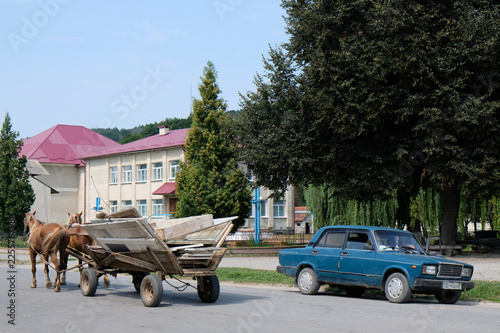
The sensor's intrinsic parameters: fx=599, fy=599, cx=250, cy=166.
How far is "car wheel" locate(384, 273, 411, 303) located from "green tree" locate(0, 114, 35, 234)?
3386 cm

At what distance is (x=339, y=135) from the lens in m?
27.1

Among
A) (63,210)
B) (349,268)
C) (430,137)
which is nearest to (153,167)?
(63,210)

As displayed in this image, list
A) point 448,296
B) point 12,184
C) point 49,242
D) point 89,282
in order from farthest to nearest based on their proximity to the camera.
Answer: point 12,184 < point 49,242 < point 448,296 < point 89,282

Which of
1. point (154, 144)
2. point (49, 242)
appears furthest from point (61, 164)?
point (49, 242)

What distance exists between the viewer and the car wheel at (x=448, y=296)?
13.3 meters

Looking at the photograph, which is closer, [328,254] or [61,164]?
[328,254]

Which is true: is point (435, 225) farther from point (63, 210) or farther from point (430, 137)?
point (63, 210)

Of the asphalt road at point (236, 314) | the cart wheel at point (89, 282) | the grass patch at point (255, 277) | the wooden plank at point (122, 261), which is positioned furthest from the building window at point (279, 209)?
the wooden plank at point (122, 261)

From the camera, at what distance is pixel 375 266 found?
13219 mm

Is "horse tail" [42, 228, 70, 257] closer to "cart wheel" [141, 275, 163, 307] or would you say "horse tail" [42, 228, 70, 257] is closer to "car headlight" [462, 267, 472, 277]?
"cart wheel" [141, 275, 163, 307]

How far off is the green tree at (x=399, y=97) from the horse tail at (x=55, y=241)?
45.2 ft

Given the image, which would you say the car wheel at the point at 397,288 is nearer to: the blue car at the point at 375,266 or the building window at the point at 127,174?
the blue car at the point at 375,266

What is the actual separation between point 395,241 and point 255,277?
5.90 meters

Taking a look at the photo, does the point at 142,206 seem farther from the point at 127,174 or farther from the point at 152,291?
the point at 152,291
